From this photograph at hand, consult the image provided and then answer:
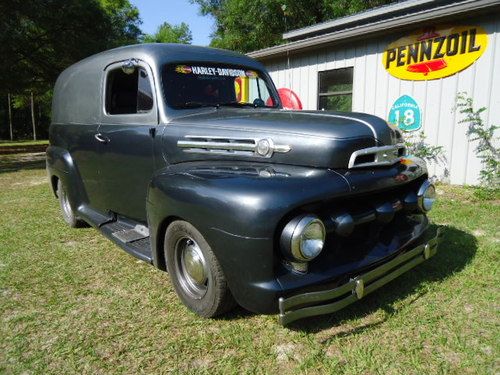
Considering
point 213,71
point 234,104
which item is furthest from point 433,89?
point 213,71

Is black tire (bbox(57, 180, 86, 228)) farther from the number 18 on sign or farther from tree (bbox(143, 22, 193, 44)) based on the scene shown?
tree (bbox(143, 22, 193, 44))

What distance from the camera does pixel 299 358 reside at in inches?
89.4

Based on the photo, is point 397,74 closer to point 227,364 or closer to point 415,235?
point 415,235

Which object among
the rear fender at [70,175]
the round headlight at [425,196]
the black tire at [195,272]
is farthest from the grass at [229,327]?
the rear fender at [70,175]

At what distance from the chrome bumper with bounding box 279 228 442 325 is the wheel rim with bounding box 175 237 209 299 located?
628mm

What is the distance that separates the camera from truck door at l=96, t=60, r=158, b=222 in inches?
130

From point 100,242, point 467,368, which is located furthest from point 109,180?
point 467,368

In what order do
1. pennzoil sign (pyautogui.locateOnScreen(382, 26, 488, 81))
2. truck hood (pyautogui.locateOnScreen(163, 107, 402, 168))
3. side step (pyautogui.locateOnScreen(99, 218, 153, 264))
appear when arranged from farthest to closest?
pennzoil sign (pyautogui.locateOnScreen(382, 26, 488, 81)), side step (pyautogui.locateOnScreen(99, 218, 153, 264)), truck hood (pyautogui.locateOnScreen(163, 107, 402, 168))

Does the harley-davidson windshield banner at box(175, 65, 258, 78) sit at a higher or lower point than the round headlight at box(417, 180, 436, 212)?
higher

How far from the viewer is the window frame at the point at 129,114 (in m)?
3.25

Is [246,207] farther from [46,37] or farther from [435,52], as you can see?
[46,37]

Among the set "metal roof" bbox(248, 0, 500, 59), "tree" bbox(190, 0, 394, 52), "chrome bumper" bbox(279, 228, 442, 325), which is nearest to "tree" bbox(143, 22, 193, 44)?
"tree" bbox(190, 0, 394, 52)

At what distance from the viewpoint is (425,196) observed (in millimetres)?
3039

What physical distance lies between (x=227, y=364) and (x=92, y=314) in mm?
1174
